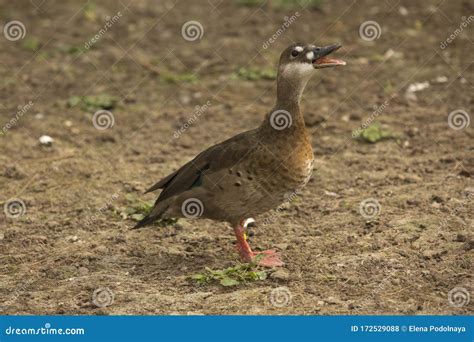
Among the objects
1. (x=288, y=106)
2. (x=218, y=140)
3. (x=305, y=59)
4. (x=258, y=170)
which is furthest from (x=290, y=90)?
(x=218, y=140)

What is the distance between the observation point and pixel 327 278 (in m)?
5.95

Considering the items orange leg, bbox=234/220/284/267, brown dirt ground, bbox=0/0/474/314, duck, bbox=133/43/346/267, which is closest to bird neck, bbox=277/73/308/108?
duck, bbox=133/43/346/267

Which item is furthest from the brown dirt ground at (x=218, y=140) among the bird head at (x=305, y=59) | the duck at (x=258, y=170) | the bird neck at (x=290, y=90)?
the bird head at (x=305, y=59)

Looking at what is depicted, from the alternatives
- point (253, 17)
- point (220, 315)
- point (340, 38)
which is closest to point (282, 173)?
point (220, 315)

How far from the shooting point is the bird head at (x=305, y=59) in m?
6.28

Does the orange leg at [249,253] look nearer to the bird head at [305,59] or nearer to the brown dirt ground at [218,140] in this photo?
the brown dirt ground at [218,140]

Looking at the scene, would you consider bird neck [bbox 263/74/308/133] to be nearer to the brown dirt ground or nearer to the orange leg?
the orange leg

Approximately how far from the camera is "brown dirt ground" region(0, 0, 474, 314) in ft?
19.4

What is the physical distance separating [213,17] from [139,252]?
6.57 meters

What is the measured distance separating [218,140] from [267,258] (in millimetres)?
2967

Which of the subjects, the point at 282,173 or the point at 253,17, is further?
the point at 253,17

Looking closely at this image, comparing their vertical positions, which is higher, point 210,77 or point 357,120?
point 210,77

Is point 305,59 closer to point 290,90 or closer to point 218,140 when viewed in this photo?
point 290,90

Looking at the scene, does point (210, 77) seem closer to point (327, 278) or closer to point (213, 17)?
point (213, 17)
